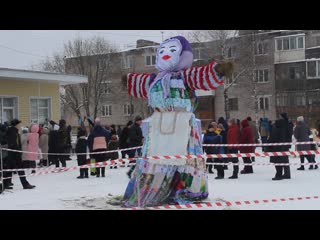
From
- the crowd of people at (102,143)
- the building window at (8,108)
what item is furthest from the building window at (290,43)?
the building window at (8,108)

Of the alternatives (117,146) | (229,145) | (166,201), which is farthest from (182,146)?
(117,146)

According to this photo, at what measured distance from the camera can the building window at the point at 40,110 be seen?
21.2m

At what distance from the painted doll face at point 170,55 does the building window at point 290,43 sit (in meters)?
30.9

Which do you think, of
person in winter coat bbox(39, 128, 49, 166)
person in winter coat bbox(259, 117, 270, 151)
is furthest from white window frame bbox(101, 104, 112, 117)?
person in winter coat bbox(39, 128, 49, 166)

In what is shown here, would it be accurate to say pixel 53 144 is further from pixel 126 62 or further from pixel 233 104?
pixel 126 62

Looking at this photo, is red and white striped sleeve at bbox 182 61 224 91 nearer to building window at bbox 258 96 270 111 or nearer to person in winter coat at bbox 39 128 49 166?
person in winter coat at bbox 39 128 49 166

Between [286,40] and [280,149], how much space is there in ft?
90.0

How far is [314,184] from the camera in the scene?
11.2 meters

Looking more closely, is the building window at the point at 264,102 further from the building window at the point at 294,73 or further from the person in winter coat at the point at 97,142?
the person in winter coat at the point at 97,142

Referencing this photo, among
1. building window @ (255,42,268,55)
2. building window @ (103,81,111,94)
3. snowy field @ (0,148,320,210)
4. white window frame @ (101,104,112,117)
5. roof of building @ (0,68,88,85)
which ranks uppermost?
building window @ (255,42,268,55)

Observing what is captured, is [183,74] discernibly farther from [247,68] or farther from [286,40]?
[286,40]

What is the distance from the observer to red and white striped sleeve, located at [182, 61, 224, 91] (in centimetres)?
842

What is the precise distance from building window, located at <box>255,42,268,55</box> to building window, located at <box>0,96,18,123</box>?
855 inches

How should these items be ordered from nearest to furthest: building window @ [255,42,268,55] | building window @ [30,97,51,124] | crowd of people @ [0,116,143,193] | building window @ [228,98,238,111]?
crowd of people @ [0,116,143,193], building window @ [30,97,51,124], building window @ [255,42,268,55], building window @ [228,98,238,111]
